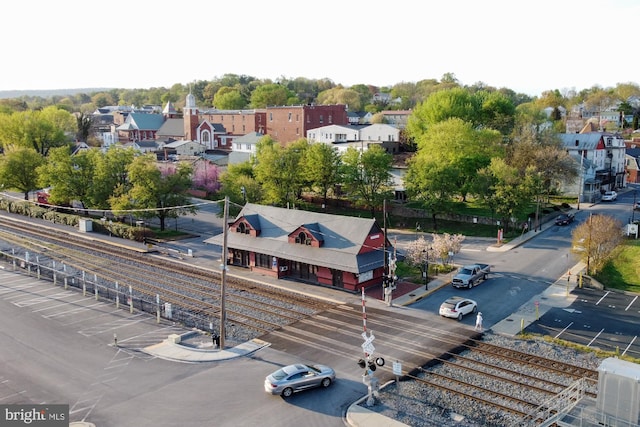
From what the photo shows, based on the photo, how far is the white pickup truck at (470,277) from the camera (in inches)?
1633

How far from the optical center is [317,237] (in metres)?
43.7

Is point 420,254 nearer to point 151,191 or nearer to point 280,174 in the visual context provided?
point 280,174

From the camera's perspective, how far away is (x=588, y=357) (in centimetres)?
2969

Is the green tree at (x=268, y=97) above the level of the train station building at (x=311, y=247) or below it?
above

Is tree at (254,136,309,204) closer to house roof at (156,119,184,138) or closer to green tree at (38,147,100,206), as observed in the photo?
green tree at (38,147,100,206)

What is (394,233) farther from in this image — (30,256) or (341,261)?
(30,256)

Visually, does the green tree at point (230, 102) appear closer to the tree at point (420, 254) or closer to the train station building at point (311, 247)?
the train station building at point (311, 247)

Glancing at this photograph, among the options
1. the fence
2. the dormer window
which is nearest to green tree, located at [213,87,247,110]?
the fence

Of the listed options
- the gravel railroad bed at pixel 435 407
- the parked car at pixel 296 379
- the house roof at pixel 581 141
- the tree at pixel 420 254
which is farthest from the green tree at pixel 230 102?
the parked car at pixel 296 379

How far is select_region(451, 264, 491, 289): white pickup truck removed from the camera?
41.5 meters

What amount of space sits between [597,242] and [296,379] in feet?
99.3

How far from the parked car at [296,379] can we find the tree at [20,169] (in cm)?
6308

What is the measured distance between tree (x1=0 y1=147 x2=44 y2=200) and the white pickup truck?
61.1m

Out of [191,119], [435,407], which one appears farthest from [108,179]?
[191,119]
